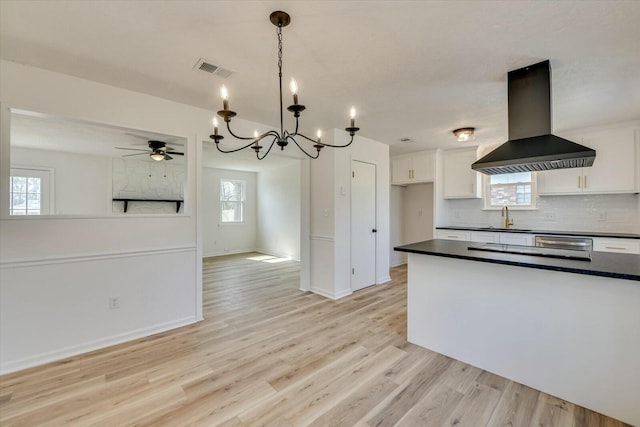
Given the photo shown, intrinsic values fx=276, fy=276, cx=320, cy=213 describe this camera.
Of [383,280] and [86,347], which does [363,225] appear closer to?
[383,280]

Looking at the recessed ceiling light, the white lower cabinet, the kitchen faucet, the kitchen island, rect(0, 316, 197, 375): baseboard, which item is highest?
the recessed ceiling light

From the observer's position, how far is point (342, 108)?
3246mm

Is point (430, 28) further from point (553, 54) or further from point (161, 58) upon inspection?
point (161, 58)

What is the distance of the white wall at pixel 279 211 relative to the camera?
7223 mm

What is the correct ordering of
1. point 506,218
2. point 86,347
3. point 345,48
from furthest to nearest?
point 506,218 < point 86,347 < point 345,48

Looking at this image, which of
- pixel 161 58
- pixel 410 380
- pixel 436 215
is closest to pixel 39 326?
pixel 161 58

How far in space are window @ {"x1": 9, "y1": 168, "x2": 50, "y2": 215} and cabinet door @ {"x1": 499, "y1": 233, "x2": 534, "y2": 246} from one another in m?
8.43

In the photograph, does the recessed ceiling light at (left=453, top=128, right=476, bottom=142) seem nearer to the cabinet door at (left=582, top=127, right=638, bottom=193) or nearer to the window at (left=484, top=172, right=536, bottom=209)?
the window at (left=484, top=172, right=536, bottom=209)

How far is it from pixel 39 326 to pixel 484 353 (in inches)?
148

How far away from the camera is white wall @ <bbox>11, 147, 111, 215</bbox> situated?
5402mm

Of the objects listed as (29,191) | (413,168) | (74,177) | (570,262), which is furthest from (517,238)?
(29,191)

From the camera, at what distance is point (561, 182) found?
4164mm

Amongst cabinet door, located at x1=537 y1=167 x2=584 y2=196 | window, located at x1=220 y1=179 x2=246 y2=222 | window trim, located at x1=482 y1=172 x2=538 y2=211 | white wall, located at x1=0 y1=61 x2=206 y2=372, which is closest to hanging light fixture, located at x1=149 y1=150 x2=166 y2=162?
white wall, located at x1=0 y1=61 x2=206 y2=372

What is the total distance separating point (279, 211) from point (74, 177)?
14.8 feet
